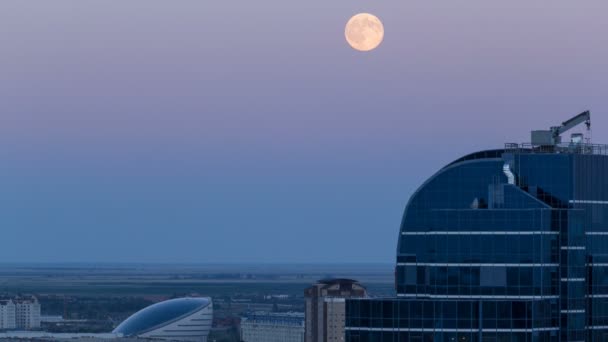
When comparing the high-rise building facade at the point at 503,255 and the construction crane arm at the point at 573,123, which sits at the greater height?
the construction crane arm at the point at 573,123

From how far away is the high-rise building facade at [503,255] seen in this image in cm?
9862

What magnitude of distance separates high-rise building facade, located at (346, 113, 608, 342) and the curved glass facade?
0.18 feet

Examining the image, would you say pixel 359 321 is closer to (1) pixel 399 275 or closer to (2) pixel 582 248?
(1) pixel 399 275


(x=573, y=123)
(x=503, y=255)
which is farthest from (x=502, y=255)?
(x=573, y=123)

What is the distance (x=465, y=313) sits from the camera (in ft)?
323

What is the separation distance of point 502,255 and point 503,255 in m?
0.05

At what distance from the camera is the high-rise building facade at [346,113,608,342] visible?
324 ft

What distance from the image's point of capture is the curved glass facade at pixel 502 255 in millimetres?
98625

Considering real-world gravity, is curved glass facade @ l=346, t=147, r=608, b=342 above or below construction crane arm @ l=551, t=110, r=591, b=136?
below

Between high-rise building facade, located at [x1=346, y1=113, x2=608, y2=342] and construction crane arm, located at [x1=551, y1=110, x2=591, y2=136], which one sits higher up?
construction crane arm, located at [x1=551, y1=110, x2=591, y2=136]

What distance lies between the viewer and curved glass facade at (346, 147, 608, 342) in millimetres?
98625

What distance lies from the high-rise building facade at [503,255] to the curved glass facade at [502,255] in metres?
0.05

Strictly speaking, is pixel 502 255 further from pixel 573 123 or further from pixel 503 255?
pixel 573 123

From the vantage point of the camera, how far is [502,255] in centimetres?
9988
